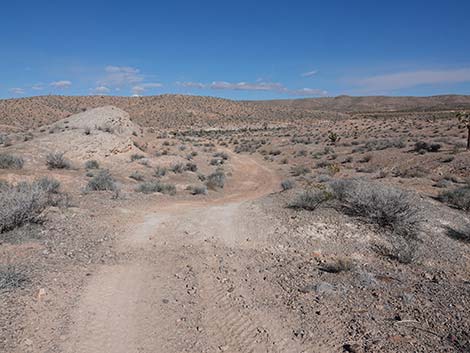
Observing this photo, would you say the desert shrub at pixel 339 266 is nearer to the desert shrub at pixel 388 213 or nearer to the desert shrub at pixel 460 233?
the desert shrub at pixel 388 213

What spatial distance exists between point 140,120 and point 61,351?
76.4 meters

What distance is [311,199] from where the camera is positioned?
35.3 ft

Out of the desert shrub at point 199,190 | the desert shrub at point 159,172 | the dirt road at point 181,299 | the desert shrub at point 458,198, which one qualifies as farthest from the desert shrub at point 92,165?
the desert shrub at point 458,198

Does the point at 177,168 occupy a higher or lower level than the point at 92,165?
lower

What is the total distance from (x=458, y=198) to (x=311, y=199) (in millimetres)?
5851

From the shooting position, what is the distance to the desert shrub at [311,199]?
34.9ft

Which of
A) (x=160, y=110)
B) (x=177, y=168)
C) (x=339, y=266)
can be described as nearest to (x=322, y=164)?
(x=177, y=168)

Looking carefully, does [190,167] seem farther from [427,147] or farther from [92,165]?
[427,147]

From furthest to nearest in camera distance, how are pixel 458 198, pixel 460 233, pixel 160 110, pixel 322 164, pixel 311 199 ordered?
pixel 160 110 < pixel 322 164 < pixel 458 198 < pixel 311 199 < pixel 460 233

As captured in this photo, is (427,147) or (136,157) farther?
(427,147)

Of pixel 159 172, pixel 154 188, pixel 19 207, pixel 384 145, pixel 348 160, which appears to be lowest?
pixel 348 160

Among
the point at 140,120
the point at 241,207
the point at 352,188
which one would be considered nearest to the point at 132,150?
the point at 241,207

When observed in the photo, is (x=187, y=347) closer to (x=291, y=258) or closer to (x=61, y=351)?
(x=61, y=351)

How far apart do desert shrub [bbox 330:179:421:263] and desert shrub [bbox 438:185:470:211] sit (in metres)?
3.74
